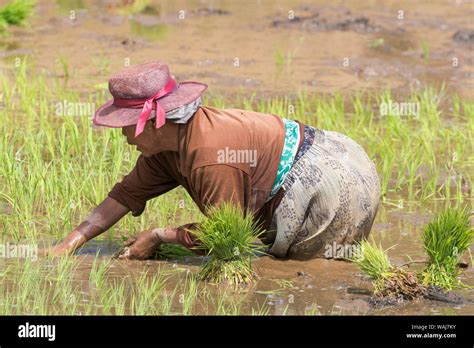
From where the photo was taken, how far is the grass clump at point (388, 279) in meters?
4.45

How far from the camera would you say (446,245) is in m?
4.54

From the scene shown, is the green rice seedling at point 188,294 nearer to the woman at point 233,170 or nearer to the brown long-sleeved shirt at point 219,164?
the woman at point 233,170

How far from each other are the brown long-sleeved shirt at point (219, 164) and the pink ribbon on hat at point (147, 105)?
0.16 metres

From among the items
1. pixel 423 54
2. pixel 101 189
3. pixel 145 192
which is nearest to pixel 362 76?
pixel 423 54

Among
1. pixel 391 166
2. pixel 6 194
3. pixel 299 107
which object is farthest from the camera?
pixel 299 107

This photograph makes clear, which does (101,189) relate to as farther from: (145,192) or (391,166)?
(391,166)

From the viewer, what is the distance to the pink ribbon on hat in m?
4.29

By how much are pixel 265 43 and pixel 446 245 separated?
5525mm

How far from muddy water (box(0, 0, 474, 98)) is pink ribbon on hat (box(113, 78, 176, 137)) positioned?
3546mm

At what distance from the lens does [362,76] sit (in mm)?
8930

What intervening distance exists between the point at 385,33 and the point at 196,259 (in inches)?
229

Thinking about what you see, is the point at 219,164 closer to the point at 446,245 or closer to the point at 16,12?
the point at 446,245

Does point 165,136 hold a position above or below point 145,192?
above

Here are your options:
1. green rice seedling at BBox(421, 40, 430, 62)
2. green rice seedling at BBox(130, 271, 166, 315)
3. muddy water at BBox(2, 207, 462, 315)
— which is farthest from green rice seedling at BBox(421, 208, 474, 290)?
green rice seedling at BBox(421, 40, 430, 62)
